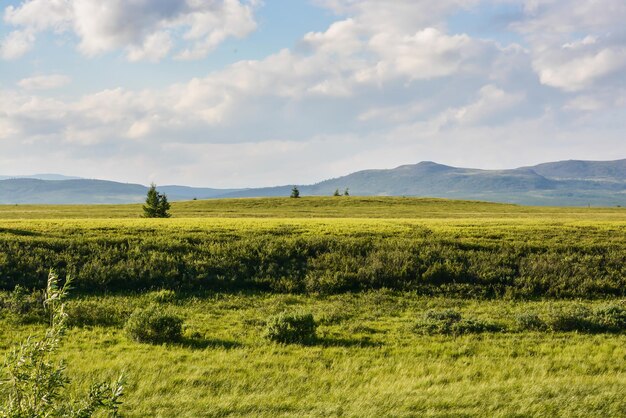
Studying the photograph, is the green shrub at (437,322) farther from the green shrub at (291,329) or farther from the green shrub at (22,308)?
the green shrub at (22,308)

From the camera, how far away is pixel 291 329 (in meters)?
17.1

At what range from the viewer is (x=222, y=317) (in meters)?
20.8

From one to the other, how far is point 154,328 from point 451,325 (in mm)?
11257

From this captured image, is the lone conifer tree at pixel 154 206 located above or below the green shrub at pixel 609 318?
above

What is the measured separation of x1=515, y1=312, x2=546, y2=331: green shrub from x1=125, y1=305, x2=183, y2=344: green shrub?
44.4 ft

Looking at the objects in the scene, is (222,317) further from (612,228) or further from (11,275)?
(612,228)

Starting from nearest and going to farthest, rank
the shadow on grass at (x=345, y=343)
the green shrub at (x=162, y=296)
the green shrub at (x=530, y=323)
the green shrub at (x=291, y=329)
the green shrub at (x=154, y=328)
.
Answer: the green shrub at (x=154, y=328) → the shadow on grass at (x=345, y=343) → the green shrub at (x=291, y=329) → the green shrub at (x=530, y=323) → the green shrub at (x=162, y=296)

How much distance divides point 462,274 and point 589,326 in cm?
941

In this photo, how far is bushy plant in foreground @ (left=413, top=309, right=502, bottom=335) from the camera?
18.5 m

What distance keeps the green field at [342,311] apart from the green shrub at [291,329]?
1.45ft

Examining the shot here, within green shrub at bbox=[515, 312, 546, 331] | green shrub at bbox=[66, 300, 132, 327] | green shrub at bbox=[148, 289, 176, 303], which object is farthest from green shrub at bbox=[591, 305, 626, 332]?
green shrub at bbox=[66, 300, 132, 327]

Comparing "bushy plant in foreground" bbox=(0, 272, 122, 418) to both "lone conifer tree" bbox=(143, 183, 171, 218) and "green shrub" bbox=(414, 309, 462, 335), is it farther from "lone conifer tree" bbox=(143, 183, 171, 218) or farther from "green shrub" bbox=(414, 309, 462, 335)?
"lone conifer tree" bbox=(143, 183, 171, 218)

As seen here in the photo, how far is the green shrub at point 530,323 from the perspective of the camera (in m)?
19.3

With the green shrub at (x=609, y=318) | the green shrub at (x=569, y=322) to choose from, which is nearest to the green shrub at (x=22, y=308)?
the green shrub at (x=569, y=322)
